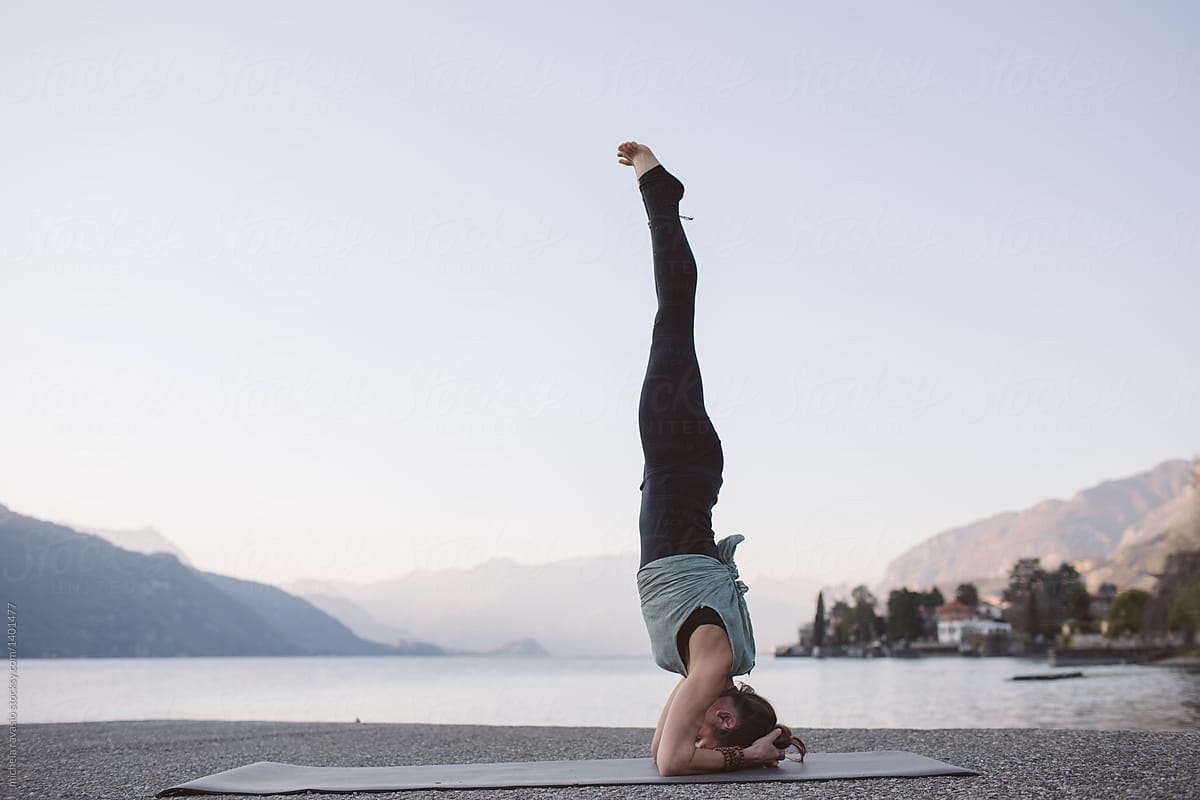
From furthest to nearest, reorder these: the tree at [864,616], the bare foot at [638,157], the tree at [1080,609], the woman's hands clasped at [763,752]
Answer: the tree at [864,616], the tree at [1080,609], the bare foot at [638,157], the woman's hands clasped at [763,752]

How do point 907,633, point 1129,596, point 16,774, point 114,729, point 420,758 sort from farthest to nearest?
point 907,633 → point 1129,596 → point 114,729 → point 420,758 → point 16,774

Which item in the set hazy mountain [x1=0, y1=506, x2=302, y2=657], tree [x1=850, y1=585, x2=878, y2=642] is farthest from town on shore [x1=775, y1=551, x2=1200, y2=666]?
hazy mountain [x1=0, y1=506, x2=302, y2=657]

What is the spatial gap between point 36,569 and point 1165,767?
346ft

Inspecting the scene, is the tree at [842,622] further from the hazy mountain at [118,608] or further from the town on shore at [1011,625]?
the hazy mountain at [118,608]

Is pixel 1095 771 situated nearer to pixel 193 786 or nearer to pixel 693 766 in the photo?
pixel 693 766

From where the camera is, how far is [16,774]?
712 centimetres

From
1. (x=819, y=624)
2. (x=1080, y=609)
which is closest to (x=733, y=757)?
(x=1080, y=609)

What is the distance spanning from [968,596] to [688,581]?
461 ft

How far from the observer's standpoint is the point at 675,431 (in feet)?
16.6

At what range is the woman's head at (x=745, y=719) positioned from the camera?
5.01 m

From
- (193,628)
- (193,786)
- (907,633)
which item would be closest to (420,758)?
(193,786)

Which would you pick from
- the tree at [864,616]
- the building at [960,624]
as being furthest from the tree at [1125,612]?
the tree at [864,616]

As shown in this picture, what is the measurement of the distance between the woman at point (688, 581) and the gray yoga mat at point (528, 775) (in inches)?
6.7

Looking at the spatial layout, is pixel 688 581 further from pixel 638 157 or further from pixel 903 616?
pixel 903 616
